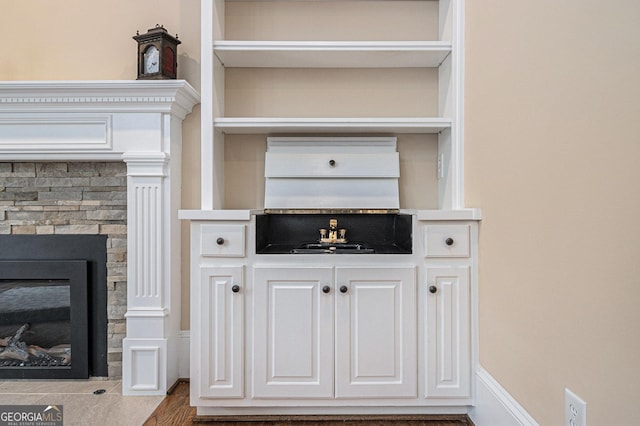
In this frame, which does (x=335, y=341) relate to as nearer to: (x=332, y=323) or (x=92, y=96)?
(x=332, y=323)

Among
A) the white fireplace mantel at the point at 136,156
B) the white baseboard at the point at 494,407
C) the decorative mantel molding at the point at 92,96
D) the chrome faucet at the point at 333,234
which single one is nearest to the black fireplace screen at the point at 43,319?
the white fireplace mantel at the point at 136,156

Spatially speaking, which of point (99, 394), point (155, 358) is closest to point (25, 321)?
point (99, 394)

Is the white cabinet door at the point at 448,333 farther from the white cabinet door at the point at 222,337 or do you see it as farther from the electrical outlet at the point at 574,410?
the white cabinet door at the point at 222,337

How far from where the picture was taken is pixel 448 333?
1.90m

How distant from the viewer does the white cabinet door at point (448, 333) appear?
1.89 m

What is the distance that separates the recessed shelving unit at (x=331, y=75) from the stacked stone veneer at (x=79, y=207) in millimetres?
608

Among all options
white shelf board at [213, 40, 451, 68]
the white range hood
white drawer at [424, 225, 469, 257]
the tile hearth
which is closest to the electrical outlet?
white drawer at [424, 225, 469, 257]

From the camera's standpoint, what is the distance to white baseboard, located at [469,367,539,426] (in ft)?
4.94

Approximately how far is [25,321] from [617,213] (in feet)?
9.40

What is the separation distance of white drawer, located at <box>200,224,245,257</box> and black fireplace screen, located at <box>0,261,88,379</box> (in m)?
0.87

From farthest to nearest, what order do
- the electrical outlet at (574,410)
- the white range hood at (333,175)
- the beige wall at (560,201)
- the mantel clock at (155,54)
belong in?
the white range hood at (333,175), the mantel clock at (155,54), the electrical outlet at (574,410), the beige wall at (560,201)

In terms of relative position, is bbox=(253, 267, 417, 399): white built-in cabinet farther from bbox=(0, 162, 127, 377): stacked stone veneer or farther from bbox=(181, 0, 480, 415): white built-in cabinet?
bbox=(0, 162, 127, 377): stacked stone veneer

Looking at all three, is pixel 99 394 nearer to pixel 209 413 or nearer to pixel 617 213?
pixel 209 413

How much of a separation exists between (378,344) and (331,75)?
1484mm
